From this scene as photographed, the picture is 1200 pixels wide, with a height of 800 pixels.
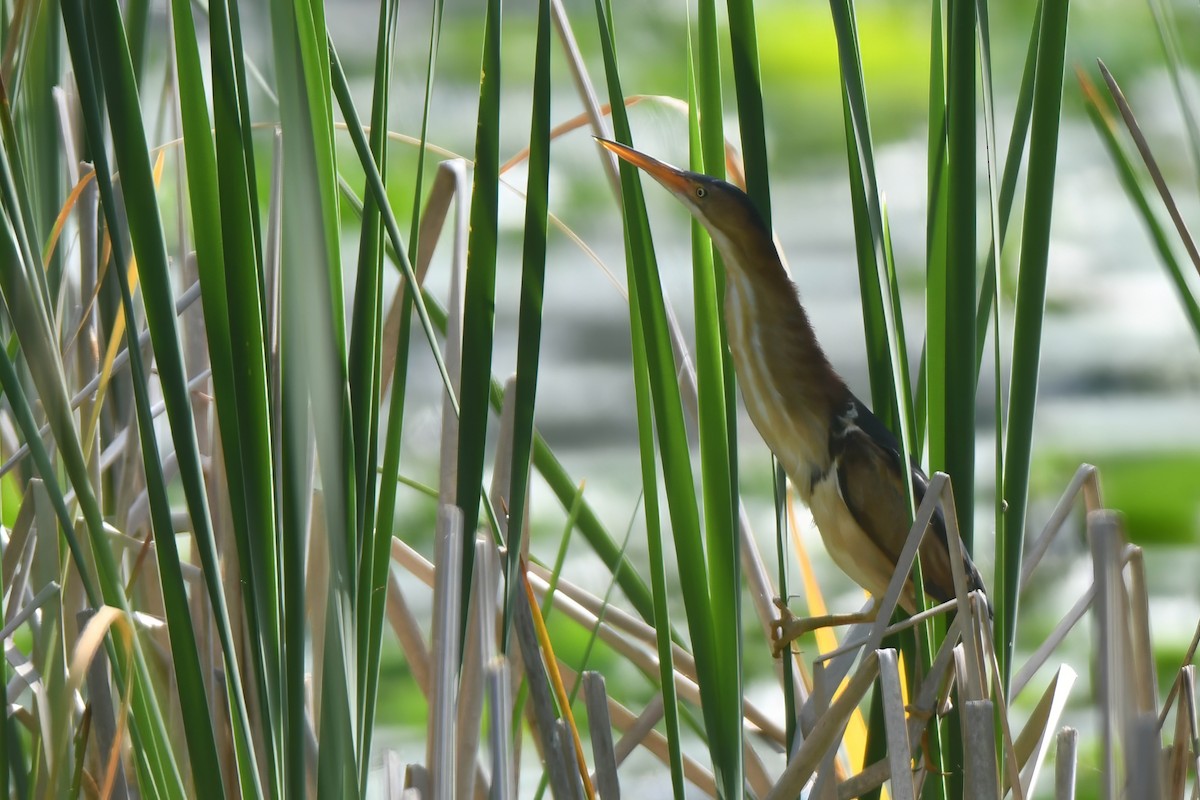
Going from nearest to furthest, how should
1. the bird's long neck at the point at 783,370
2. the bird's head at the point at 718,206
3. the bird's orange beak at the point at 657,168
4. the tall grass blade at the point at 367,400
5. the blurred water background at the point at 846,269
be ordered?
1. the tall grass blade at the point at 367,400
2. the bird's orange beak at the point at 657,168
3. the bird's head at the point at 718,206
4. the bird's long neck at the point at 783,370
5. the blurred water background at the point at 846,269

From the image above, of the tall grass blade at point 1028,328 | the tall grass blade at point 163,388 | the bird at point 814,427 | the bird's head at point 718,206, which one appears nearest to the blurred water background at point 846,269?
the bird at point 814,427

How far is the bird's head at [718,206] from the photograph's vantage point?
894 millimetres

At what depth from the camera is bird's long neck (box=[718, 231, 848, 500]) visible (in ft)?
3.30

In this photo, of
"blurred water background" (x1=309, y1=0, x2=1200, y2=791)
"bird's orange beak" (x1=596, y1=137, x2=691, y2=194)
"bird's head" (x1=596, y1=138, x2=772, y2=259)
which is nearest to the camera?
"bird's orange beak" (x1=596, y1=137, x2=691, y2=194)

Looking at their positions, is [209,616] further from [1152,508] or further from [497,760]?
[1152,508]

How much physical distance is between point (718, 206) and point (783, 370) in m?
0.16

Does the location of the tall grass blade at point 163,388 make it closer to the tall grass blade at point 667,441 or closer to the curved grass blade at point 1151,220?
the tall grass blade at point 667,441

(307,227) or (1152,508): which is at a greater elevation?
(307,227)

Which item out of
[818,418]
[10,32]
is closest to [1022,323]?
[818,418]

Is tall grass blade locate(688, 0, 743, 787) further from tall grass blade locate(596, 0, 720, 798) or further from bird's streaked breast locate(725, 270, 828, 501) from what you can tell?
bird's streaked breast locate(725, 270, 828, 501)

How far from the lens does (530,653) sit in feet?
2.30

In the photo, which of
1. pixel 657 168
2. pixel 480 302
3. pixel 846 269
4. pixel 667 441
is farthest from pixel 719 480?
pixel 846 269

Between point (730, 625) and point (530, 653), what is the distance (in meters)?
0.11

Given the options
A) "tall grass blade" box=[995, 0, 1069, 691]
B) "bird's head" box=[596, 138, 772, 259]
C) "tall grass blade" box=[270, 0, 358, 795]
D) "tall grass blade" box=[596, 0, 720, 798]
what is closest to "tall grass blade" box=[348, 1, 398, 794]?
"tall grass blade" box=[270, 0, 358, 795]
